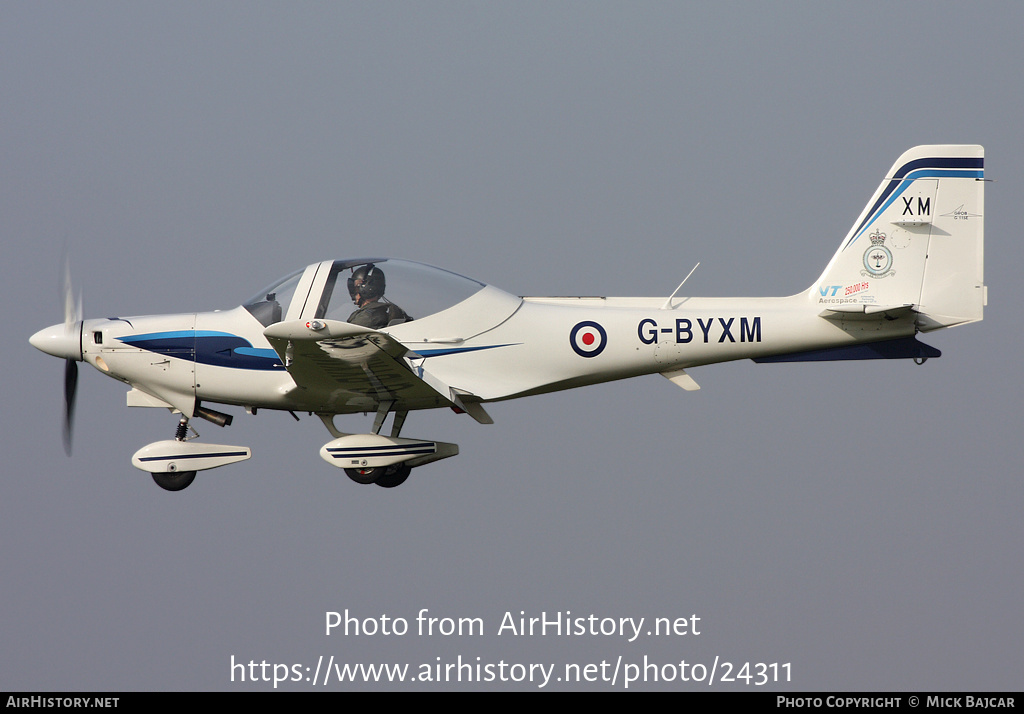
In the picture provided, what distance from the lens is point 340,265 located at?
1130 centimetres

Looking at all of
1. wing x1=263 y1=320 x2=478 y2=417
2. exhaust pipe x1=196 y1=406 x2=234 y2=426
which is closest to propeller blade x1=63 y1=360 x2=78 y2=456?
exhaust pipe x1=196 y1=406 x2=234 y2=426

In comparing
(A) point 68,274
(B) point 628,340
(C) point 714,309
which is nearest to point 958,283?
(C) point 714,309

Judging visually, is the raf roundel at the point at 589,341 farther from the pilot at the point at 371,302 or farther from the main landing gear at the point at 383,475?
the main landing gear at the point at 383,475

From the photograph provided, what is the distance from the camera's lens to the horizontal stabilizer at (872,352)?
11344mm

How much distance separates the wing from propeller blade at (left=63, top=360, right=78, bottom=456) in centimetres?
260

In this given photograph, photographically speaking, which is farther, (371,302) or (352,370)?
(371,302)

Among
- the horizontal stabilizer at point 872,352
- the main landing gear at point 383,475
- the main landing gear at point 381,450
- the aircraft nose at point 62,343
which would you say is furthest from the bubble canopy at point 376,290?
the horizontal stabilizer at point 872,352

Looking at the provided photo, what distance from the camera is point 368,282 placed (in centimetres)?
1119

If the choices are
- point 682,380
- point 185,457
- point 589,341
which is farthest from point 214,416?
point 682,380

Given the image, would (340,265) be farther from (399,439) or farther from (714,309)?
(714,309)

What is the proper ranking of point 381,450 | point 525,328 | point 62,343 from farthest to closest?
1. point 62,343
2. point 525,328
3. point 381,450

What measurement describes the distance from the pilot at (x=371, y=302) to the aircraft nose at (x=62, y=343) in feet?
9.77

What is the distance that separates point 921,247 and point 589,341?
3517mm

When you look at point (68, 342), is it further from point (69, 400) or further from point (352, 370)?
point (352, 370)
